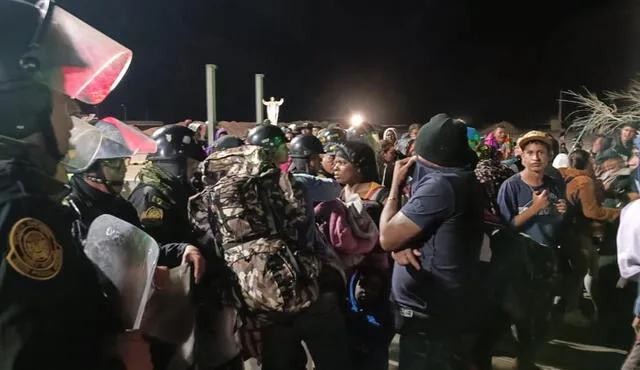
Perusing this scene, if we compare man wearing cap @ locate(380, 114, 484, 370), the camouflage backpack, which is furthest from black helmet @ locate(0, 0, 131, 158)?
man wearing cap @ locate(380, 114, 484, 370)

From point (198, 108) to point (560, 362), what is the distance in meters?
27.2

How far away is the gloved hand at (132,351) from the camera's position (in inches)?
62.1

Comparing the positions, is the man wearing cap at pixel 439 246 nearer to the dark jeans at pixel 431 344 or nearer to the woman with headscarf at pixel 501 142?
the dark jeans at pixel 431 344

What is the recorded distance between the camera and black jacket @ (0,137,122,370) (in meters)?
1.20

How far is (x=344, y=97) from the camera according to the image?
3077 centimetres

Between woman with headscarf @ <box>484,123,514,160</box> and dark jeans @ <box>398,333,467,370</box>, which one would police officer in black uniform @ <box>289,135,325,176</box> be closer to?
dark jeans @ <box>398,333,467,370</box>

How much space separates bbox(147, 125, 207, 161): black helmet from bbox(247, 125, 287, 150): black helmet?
80cm

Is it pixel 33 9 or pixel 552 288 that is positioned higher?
pixel 33 9

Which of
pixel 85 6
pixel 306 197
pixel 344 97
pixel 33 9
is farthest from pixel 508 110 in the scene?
pixel 33 9

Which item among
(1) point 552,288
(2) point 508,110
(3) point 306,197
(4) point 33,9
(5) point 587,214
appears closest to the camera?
(4) point 33,9

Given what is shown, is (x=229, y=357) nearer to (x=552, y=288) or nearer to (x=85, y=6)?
(x=552, y=288)

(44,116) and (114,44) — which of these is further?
(114,44)

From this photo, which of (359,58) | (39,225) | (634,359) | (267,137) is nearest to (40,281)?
(39,225)

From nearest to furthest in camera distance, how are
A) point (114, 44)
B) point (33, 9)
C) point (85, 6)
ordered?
point (33, 9) → point (114, 44) → point (85, 6)
